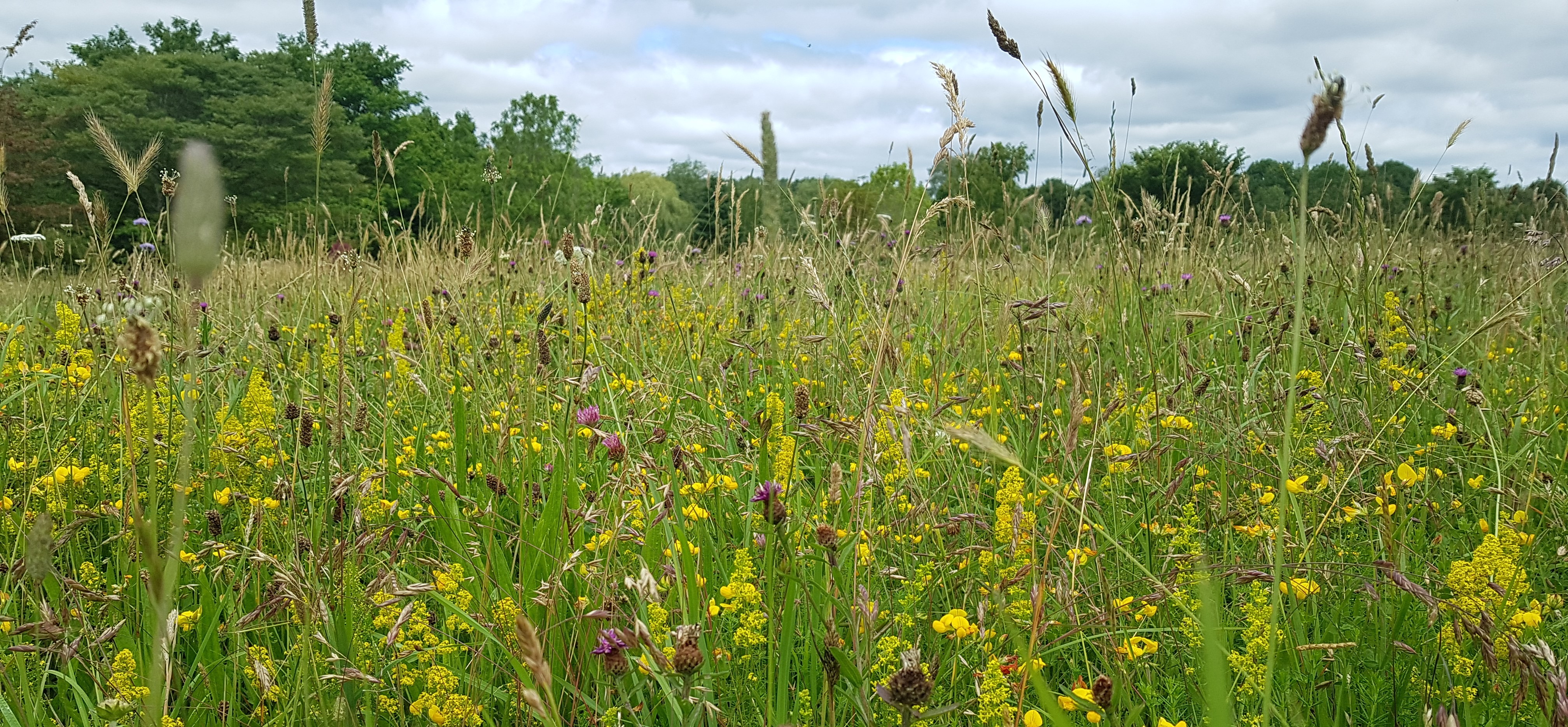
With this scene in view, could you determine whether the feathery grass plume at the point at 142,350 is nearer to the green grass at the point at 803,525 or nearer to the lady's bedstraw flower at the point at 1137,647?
the green grass at the point at 803,525

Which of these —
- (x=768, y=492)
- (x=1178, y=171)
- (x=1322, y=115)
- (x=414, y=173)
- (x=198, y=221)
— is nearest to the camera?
(x=198, y=221)

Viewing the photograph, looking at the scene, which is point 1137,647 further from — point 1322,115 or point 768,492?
point 1322,115

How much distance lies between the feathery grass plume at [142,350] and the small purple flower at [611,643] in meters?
0.69

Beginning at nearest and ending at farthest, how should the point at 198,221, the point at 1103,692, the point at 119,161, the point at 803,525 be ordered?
the point at 198,221, the point at 1103,692, the point at 803,525, the point at 119,161

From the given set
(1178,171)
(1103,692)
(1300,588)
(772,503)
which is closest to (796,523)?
(772,503)

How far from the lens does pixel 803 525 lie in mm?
1469

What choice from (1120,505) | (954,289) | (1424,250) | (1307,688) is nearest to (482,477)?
(1120,505)

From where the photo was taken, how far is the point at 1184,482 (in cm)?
229

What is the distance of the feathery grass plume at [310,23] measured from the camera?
178 cm

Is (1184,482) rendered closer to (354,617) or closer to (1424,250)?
(354,617)

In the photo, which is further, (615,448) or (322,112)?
(322,112)

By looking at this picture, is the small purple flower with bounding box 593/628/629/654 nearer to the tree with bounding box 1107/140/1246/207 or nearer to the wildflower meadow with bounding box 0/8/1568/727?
the wildflower meadow with bounding box 0/8/1568/727

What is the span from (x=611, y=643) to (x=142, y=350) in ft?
2.41

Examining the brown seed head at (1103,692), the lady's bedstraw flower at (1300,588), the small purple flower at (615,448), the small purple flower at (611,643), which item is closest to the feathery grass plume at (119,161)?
the small purple flower at (615,448)
